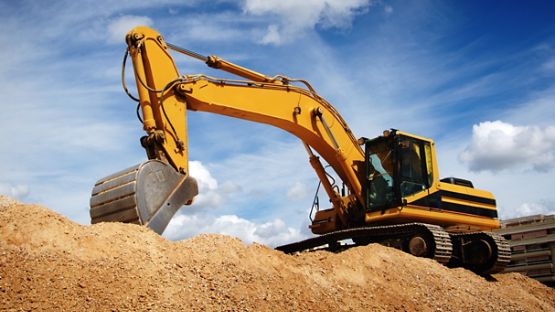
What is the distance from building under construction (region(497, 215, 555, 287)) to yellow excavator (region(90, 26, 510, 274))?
42.9 inches

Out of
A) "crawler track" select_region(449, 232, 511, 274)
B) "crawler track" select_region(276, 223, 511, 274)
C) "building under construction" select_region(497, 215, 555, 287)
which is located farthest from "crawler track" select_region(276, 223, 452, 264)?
"building under construction" select_region(497, 215, 555, 287)

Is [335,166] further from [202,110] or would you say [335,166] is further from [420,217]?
[202,110]

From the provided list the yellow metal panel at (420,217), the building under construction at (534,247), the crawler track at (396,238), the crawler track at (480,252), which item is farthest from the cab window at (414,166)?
the building under construction at (534,247)

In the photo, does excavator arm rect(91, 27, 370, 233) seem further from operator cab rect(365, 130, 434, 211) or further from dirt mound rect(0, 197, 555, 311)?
dirt mound rect(0, 197, 555, 311)

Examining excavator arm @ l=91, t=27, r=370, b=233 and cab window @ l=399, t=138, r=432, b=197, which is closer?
excavator arm @ l=91, t=27, r=370, b=233

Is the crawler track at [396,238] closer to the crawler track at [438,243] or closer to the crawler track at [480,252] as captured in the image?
the crawler track at [438,243]

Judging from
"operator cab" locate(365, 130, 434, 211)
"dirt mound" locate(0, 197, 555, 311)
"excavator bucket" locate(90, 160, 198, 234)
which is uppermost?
"operator cab" locate(365, 130, 434, 211)

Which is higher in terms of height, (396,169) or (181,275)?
(396,169)

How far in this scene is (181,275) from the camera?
651 cm

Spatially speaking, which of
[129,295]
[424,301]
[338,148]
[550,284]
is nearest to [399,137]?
[338,148]

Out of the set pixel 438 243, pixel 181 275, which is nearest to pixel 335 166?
pixel 438 243

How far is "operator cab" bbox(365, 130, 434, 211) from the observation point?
11359 mm

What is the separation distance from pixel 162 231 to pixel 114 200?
772 mm

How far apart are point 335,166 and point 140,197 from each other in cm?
578
